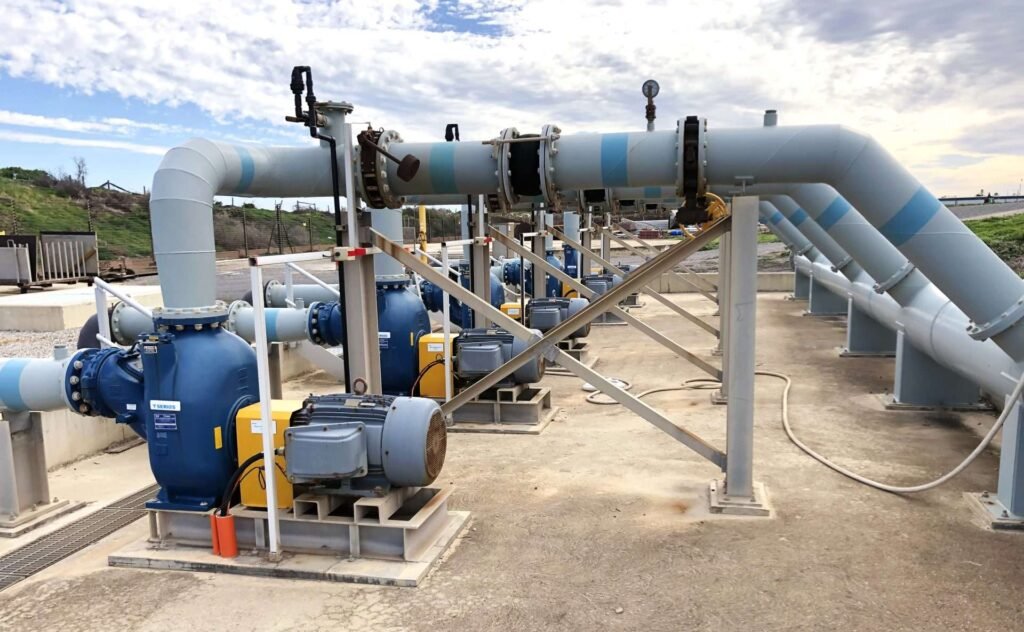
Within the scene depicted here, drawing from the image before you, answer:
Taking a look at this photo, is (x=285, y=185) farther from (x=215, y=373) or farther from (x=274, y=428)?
(x=274, y=428)

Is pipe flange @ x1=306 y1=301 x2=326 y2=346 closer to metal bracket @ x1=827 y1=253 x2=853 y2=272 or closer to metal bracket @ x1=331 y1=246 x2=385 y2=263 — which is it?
metal bracket @ x1=331 y1=246 x2=385 y2=263

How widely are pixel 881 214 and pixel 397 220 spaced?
4.92 meters

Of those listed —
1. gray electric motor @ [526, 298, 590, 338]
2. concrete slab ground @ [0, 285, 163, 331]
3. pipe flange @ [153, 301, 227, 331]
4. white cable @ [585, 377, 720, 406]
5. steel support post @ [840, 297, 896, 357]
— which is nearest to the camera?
pipe flange @ [153, 301, 227, 331]

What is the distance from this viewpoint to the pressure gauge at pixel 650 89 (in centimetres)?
578

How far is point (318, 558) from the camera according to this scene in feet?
15.7

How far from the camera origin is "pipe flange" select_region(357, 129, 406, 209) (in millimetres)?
5199

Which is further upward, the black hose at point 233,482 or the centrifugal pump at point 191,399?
the centrifugal pump at point 191,399

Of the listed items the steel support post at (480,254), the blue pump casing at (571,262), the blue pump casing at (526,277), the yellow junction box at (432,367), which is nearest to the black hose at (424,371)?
the yellow junction box at (432,367)

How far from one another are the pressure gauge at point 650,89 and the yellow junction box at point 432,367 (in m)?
3.63

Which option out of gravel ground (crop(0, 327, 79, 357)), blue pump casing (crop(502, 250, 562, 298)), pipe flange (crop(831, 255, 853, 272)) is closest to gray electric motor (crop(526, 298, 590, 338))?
pipe flange (crop(831, 255, 853, 272))

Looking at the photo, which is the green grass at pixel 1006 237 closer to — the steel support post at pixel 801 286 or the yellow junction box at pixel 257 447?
the steel support post at pixel 801 286

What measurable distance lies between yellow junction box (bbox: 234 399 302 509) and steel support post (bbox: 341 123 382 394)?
2.44 ft

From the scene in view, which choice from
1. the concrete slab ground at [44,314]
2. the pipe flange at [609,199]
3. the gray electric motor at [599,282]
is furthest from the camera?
the gray electric motor at [599,282]

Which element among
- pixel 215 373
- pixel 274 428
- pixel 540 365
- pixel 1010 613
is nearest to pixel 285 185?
pixel 215 373
